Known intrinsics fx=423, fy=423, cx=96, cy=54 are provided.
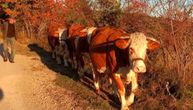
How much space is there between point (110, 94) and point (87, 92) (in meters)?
0.69

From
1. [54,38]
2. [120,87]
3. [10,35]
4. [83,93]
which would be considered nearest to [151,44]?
[120,87]

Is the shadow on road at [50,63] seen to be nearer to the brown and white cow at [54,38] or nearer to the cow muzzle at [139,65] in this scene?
the brown and white cow at [54,38]

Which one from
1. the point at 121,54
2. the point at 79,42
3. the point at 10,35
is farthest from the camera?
the point at 10,35

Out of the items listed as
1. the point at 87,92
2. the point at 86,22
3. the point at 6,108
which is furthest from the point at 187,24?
the point at 86,22

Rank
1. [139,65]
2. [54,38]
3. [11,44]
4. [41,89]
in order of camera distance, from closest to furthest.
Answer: [139,65], [41,89], [11,44], [54,38]

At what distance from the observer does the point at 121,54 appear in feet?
30.8

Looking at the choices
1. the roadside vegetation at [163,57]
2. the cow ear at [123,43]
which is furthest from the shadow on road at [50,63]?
the cow ear at [123,43]

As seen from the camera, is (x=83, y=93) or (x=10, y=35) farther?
(x=10, y=35)

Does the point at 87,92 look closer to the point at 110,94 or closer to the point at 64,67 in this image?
the point at 110,94

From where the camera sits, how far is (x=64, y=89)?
1162 centimetres

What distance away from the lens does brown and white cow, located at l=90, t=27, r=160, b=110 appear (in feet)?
28.8

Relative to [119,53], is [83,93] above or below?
below

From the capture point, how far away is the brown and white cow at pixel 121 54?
28.8 ft

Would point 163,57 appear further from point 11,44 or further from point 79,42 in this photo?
point 11,44
